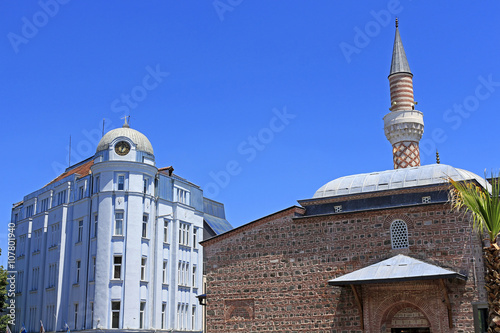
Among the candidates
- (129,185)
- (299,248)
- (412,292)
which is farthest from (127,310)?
(412,292)

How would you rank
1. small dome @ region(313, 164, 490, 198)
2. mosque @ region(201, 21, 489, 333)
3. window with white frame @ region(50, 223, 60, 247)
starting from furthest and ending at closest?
1. window with white frame @ region(50, 223, 60, 247)
2. small dome @ region(313, 164, 490, 198)
3. mosque @ region(201, 21, 489, 333)

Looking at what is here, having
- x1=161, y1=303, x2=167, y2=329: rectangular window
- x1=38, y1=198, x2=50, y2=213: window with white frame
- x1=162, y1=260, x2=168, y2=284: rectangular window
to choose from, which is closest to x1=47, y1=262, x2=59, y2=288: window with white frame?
x1=38, y1=198, x2=50, y2=213: window with white frame

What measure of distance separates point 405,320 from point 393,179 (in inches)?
220

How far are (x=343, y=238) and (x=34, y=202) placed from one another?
25.6 metres

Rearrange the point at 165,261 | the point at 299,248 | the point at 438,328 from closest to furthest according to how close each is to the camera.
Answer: the point at 438,328 < the point at 299,248 < the point at 165,261

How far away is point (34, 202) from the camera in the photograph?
39.8m

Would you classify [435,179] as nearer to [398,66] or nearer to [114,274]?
[398,66]

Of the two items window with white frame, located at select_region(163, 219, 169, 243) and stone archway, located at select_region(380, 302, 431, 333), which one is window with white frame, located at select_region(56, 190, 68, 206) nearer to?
window with white frame, located at select_region(163, 219, 169, 243)

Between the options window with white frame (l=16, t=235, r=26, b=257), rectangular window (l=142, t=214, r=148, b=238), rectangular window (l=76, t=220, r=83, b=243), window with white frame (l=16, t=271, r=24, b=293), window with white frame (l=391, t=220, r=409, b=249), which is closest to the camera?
window with white frame (l=391, t=220, r=409, b=249)

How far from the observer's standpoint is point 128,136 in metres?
34.5

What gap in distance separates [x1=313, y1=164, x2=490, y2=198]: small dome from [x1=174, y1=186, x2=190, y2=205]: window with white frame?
1405 centimetres

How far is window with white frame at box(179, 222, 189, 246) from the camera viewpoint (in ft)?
118

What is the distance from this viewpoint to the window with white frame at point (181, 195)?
36.3 m

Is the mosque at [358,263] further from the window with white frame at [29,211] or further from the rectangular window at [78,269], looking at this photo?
the window with white frame at [29,211]
